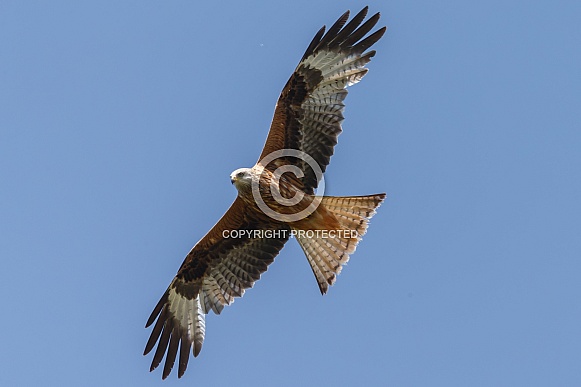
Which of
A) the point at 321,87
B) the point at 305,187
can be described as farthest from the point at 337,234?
the point at 321,87

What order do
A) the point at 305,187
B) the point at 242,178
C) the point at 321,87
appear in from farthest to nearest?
the point at 305,187 < the point at 321,87 < the point at 242,178

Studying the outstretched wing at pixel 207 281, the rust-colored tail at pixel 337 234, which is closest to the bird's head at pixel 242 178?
the outstretched wing at pixel 207 281

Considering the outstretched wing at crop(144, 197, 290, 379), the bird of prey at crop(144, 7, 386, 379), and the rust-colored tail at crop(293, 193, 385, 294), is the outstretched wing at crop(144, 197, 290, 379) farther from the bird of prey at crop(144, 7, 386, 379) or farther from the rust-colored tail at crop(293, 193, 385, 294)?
the rust-colored tail at crop(293, 193, 385, 294)

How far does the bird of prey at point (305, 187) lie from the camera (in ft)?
40.2

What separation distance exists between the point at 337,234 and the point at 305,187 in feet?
2.39

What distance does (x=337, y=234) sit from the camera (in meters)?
12.6

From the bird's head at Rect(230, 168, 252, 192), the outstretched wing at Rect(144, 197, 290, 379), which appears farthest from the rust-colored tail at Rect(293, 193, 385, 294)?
the bird's head at Rect(230, 168, 252, 192)

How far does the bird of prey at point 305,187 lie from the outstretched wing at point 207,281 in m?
0.02

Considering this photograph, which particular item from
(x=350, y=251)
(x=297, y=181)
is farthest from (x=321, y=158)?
(x=350, y=251)

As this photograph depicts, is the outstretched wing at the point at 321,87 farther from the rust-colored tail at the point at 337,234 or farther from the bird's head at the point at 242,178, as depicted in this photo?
the rust-colored tail at the point at 337,234

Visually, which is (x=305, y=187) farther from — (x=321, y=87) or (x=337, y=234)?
(x=321, y=87)

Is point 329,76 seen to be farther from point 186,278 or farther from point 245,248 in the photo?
point 186,278

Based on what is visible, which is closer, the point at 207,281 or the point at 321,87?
the point at 321,87

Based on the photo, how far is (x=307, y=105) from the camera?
12.3 m
